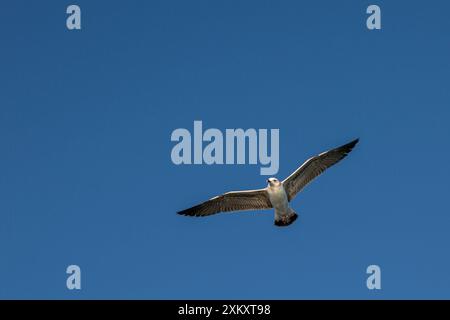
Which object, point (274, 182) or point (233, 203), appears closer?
point (274, 182)

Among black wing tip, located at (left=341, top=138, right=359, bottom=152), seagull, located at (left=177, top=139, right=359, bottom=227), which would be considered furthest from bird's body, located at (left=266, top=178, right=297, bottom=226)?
black wing tip, located at (left=341, top=138, right=359, bottom=152)

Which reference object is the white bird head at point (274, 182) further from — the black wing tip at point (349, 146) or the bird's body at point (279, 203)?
the black wing tip at point (349, 146)

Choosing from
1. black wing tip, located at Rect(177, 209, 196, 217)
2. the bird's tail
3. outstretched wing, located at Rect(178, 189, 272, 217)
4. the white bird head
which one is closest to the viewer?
the white bird head

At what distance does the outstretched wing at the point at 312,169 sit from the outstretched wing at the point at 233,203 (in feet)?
2.05

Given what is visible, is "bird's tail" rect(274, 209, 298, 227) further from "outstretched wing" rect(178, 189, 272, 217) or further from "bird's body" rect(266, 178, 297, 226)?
"outstretched wing" rect(178, 189, 272, 217)

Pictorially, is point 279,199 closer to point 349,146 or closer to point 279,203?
point 279,203

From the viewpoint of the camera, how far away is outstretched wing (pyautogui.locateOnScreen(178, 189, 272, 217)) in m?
20.1

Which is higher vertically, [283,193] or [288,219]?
[283,193]

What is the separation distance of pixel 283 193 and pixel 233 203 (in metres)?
1.41

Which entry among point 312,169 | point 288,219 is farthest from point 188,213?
point 312,169

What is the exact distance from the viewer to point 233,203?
20.5m
